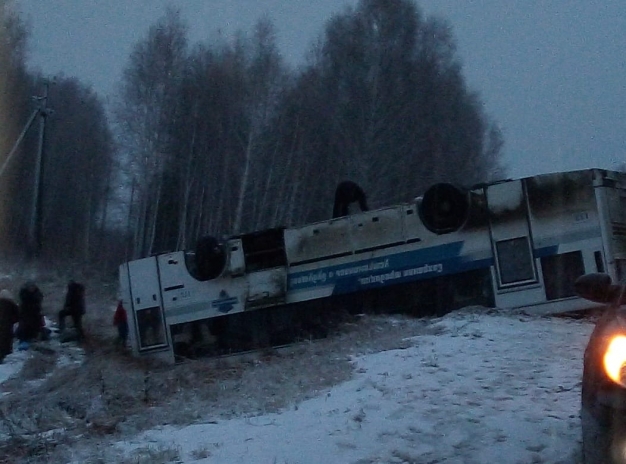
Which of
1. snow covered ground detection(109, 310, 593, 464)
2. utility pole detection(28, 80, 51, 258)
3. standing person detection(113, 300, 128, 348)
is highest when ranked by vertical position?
utility pole detection(28, 80, 51, 258)

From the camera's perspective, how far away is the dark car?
14.7ft

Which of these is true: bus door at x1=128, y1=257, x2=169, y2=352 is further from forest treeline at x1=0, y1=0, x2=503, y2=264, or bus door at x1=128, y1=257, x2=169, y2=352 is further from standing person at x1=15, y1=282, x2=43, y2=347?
forest treeline at x1=0, y1=0, x2=503, y2=264

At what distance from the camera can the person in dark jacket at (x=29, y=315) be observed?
17875 millimetres

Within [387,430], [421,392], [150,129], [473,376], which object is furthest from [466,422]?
[150,129]

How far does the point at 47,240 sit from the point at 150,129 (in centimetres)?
1507

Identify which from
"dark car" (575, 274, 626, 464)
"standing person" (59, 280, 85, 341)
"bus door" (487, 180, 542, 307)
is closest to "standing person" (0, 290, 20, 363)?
"standing person" (59, 280, 85, 341)

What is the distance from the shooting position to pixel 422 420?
657 centimetres

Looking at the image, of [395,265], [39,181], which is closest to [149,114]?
[39,181]

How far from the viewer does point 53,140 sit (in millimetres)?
49375

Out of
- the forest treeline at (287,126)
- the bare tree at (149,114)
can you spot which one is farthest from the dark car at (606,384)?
the bare tree at (149,114)

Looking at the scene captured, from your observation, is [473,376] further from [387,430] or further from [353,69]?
[353,69]

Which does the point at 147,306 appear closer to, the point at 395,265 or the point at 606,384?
the point at 395,265

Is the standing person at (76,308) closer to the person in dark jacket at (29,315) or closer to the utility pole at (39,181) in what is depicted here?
the person in dark jacket at (29,315)

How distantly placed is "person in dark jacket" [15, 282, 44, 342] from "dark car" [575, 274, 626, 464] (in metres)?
14.7
